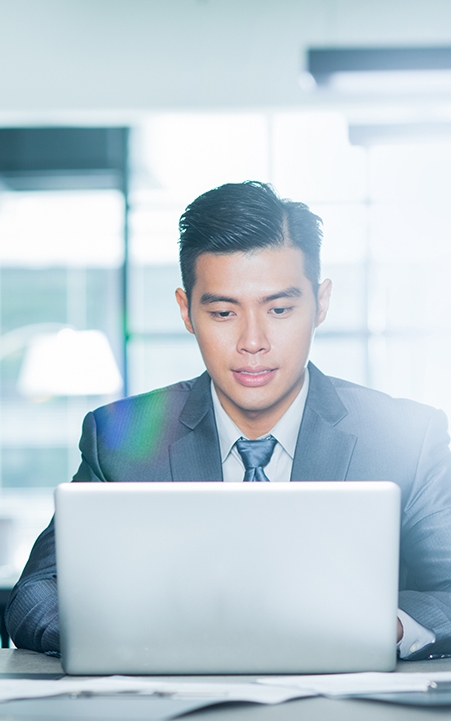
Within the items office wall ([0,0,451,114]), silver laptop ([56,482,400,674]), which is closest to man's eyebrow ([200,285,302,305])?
silver laptop ([56,482,400,674])

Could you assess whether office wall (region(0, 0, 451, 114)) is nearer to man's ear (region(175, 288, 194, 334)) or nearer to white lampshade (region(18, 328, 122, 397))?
white lampshade (region(18, 328, 122, 397))

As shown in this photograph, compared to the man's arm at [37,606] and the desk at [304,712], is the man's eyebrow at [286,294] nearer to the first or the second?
the man's arm at [37,606]

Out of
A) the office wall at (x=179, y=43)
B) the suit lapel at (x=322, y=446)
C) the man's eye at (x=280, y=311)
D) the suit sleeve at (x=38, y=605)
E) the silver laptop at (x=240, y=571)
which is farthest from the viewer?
the office wall at (x=179, y=43)

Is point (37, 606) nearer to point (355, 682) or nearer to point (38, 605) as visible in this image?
point (38, 605)

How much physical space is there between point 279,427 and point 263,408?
0.08 metres

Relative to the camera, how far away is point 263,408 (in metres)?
1.97

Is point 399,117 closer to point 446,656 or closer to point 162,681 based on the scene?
point 446,656

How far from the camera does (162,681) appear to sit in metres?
1.17

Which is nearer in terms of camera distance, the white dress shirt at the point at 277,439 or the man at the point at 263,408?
the man at the point at 263,408

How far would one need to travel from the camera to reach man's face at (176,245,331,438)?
192cm

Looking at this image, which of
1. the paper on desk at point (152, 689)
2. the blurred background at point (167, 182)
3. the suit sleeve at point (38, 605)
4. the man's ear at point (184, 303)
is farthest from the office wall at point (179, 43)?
the paper on desk at point (152, 689)

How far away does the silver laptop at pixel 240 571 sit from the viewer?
45.2 inches

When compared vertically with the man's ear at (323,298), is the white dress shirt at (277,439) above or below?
below

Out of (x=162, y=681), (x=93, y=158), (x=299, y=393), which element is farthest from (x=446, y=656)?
(x=93, y=158)
